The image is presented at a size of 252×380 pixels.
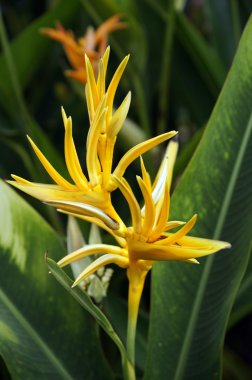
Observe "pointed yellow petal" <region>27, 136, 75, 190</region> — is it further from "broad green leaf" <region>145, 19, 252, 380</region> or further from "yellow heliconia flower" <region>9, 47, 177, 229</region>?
"broad green leaf" <region>145, 19, 252, 380</region>

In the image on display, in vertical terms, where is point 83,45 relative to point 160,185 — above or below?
above

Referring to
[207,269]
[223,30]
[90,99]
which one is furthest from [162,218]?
[223,30]

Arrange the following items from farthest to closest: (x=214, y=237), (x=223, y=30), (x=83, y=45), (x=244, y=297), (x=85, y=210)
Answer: (x=223, y=30)
(x=83, y=45)
(x=244, y=297)
(x=214, y=237)
(x=85, y=210)

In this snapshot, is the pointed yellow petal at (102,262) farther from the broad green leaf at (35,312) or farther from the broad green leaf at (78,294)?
the broad green leaf at (35,312)

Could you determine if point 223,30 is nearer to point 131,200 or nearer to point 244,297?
point 244,297

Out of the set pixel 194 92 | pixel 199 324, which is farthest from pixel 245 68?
pixel 194 92

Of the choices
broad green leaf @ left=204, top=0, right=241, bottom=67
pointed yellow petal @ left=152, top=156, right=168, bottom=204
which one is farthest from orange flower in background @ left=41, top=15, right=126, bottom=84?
Result: pointed yellow petal @ left=152, top=156, right=168, bottom=204

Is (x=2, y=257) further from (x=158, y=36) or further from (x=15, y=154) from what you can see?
(x=158, y=36)
